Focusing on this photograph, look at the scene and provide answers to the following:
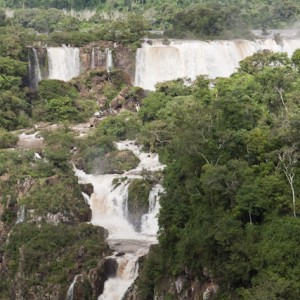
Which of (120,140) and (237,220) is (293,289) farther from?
(120,140)

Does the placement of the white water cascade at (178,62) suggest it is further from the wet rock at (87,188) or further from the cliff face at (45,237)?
the wet rock at (87,188)

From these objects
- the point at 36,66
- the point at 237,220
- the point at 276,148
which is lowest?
the point at 237,220

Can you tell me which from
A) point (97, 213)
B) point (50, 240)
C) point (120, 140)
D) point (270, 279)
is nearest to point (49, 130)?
point (120, 140)

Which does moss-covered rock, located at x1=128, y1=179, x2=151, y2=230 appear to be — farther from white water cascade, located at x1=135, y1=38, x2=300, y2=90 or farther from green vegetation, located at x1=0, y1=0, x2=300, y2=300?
white water cascade, located at x1=135, y1=38, x2=300, y2=90

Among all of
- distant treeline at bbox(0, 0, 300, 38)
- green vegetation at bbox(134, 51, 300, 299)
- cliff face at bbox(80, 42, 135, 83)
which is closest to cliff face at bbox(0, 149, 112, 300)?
green vegetation at bbox(134, 51, 300, 299)

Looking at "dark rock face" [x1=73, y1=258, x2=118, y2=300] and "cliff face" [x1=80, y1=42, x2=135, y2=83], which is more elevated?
"cliff face" [x1=80, y1=42, x2=135, y2=83]

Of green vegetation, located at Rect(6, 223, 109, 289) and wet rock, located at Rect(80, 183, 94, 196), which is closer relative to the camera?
green vegetation, located at Rect(6, 223, 109, 289)
